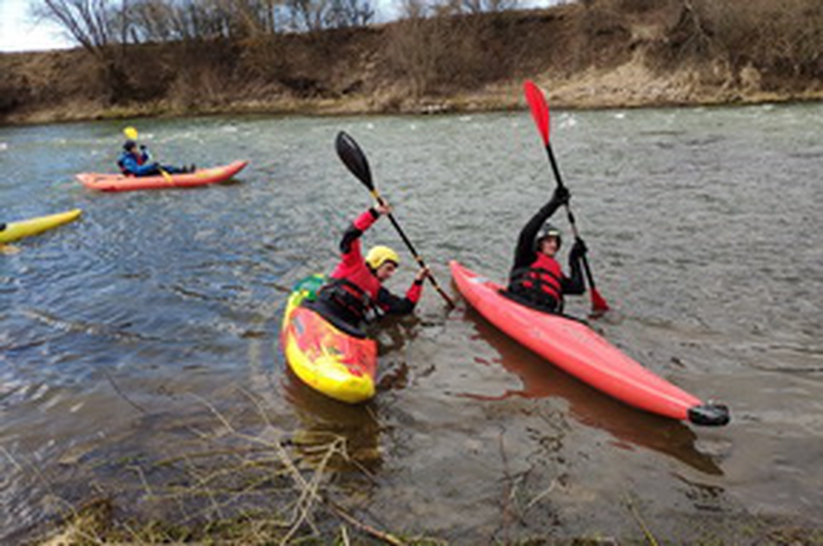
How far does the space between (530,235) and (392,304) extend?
4.85 feet

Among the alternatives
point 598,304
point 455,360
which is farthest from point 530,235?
point 455,360

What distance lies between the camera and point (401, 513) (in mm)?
3248

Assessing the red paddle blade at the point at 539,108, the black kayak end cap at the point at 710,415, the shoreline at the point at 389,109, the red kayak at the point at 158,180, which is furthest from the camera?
the shoreline at the point at 389,109

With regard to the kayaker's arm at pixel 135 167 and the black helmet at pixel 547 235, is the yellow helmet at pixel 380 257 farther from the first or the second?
the kayaker's arm at pixel 135 167

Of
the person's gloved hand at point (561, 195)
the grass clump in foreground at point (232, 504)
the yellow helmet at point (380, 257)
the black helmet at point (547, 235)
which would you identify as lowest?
the grass clump in foreground at point (232, 504)

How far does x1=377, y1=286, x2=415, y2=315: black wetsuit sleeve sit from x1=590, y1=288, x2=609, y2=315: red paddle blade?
1.82 m

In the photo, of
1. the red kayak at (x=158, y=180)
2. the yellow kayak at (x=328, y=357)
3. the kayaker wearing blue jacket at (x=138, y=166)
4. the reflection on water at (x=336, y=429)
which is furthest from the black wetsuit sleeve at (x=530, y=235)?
the kayaker wearing blue jacket at (x=138, y=166)

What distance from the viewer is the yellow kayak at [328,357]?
430cm

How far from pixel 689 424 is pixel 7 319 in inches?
267

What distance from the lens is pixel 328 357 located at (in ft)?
14.9

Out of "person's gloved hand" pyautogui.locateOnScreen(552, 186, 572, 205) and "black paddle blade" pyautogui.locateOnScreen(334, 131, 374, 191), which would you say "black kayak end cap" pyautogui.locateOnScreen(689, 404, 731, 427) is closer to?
"person's gloved hand" pyautogui.locateOnScreen(552, 186, 572, 205)

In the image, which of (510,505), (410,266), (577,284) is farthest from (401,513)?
(410,266)

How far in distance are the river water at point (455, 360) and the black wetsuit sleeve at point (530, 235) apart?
2.43 feet

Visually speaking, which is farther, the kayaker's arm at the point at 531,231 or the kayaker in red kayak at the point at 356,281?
the kayaker's arm at the point at 531,231
